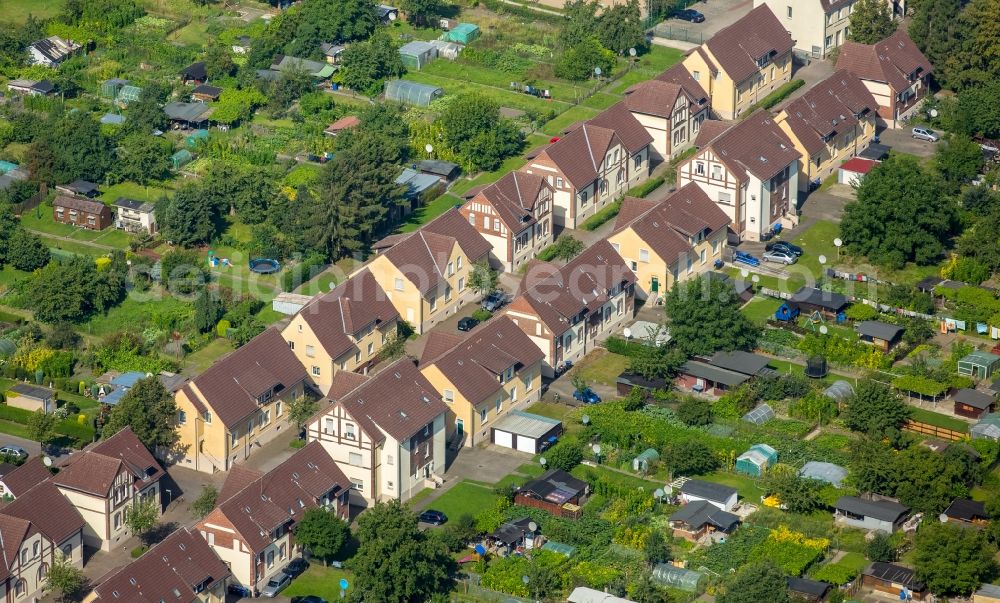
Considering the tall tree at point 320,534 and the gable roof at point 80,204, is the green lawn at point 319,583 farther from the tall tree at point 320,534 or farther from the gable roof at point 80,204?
the gable roof at point 80,204

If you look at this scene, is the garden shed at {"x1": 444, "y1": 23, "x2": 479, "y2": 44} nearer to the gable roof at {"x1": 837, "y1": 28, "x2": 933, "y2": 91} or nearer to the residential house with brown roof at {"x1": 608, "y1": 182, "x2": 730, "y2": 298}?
the gable roof at {"x1": 837, "y1": 28, "x2": 933, "y2": 91}

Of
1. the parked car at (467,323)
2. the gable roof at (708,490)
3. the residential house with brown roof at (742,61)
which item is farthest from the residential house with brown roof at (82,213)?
the gable roof at (708,490)

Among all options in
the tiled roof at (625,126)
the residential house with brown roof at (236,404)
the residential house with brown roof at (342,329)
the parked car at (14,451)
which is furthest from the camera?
the tiled roof at (625,126)

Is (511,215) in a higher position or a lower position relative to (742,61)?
lower

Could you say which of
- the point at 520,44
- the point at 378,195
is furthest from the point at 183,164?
the point at 520,44

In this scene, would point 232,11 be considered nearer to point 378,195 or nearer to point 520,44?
point 520,44

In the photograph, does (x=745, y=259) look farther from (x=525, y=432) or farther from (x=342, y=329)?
(x=342, y=329)

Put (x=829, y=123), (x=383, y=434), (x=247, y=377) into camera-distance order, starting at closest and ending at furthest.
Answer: (x=383, y=434) → (x=247, y=377) → (x=829, y=123)

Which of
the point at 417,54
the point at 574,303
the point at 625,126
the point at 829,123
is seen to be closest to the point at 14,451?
the point at 574,303

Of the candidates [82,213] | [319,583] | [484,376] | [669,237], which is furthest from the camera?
[82,213]
